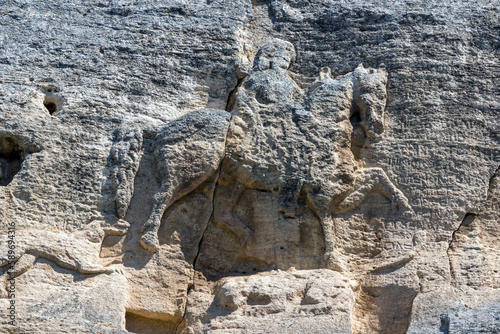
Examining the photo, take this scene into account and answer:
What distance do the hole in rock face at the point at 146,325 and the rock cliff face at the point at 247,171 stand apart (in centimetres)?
2

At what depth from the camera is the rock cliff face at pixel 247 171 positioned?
6.54 meters

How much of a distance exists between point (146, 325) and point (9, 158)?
1.62m

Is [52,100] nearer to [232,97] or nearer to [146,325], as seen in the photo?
[232,97]

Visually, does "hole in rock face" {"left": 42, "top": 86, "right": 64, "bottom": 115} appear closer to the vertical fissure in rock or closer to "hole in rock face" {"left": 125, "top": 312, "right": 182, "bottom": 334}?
the vertical fissure in rock

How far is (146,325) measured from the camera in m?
6.75

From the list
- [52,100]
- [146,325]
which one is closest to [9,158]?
[52,100]

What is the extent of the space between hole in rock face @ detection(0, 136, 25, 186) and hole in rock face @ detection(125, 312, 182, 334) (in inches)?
53.8

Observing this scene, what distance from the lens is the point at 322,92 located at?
7234 millimetres

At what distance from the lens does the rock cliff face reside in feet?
21.5

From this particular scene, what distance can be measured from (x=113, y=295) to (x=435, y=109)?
109 inches

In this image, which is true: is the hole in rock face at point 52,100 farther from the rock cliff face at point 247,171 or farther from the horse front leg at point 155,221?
the horse front leg at point 155,221

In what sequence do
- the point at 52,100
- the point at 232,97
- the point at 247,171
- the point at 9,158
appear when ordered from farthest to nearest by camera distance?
the point at 232,97 < the point at 52,100 < the point at 9,158 < the point at 247,171

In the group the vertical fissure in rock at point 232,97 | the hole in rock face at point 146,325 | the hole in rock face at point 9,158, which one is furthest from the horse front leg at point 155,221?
the hole in rock face at point 9,158

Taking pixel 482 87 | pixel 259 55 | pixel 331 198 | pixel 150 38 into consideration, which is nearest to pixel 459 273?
pixel 331 198
